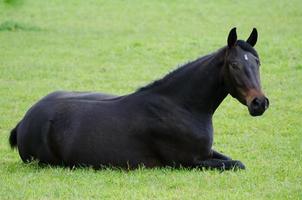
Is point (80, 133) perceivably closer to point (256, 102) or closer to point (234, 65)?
point (234, 65)

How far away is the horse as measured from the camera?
9.37m

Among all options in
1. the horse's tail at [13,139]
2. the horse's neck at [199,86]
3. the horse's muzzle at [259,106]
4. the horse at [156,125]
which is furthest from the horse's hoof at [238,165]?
the horse's tail at [13,139]

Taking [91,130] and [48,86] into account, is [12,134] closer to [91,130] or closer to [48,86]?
[91,130]

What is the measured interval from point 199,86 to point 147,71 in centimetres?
924

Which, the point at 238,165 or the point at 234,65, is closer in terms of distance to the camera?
the point at 234,65

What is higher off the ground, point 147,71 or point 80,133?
point 80,133

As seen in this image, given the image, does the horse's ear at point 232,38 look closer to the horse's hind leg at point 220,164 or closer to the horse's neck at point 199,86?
the horse's neck at point 199,86

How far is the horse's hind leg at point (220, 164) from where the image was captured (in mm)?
9305

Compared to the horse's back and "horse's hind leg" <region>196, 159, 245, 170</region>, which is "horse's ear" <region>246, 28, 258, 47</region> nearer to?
"horse's hind leg" <region>196, 159, 245, 170</region>

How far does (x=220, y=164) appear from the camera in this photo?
9.32 meters

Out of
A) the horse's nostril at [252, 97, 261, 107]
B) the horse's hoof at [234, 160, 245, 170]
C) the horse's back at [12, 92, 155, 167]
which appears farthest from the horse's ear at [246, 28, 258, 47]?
the horse's back at [12, 92, 155, 167]

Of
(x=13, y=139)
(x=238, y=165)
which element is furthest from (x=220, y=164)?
(x=13, y=139)

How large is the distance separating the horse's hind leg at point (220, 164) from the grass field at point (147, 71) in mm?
145

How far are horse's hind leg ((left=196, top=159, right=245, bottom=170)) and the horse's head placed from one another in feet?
2.57
